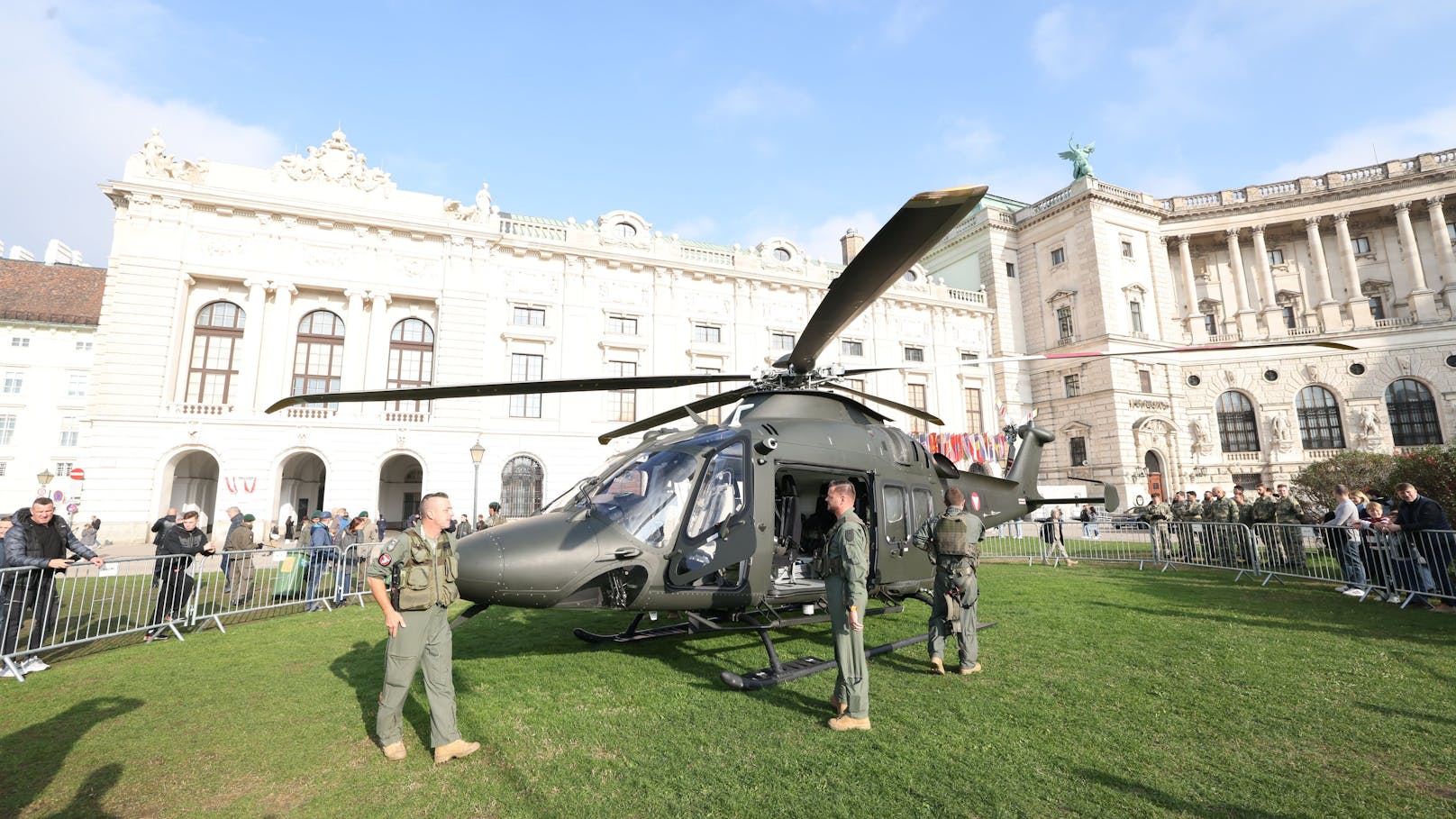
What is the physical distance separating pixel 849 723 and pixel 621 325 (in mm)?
25609

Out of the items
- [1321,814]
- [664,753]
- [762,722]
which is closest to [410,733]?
[664,753]

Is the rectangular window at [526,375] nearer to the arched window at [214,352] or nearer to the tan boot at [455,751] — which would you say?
Result: the arched window at [214,352]

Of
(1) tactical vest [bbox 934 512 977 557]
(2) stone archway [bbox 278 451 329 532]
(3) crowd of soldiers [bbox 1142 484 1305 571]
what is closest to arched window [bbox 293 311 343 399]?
(2) stone archway [bbox 278 451 329 532]

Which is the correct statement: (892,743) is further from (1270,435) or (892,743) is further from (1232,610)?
(1270,435)

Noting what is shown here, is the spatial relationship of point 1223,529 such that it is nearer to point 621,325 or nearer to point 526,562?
point 526,562

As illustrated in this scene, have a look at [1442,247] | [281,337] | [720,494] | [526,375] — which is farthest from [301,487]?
[1442,247]

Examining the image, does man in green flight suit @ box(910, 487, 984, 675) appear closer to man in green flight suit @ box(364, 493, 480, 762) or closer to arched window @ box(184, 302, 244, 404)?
man in green flight suit @ box(364, 493, 480, 762)

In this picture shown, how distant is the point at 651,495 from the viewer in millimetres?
5504

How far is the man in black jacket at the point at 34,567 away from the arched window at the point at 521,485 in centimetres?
1848

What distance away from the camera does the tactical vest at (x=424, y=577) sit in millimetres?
4059

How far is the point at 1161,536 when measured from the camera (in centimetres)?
1416

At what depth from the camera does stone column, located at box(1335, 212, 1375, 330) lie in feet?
112

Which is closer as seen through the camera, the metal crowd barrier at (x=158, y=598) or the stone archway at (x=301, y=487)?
the metal crowd barrier at (x=158, y=598)

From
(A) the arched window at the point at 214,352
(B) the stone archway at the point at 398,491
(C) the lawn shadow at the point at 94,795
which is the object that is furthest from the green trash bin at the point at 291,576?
(A) the arched window at the point at 214,352
